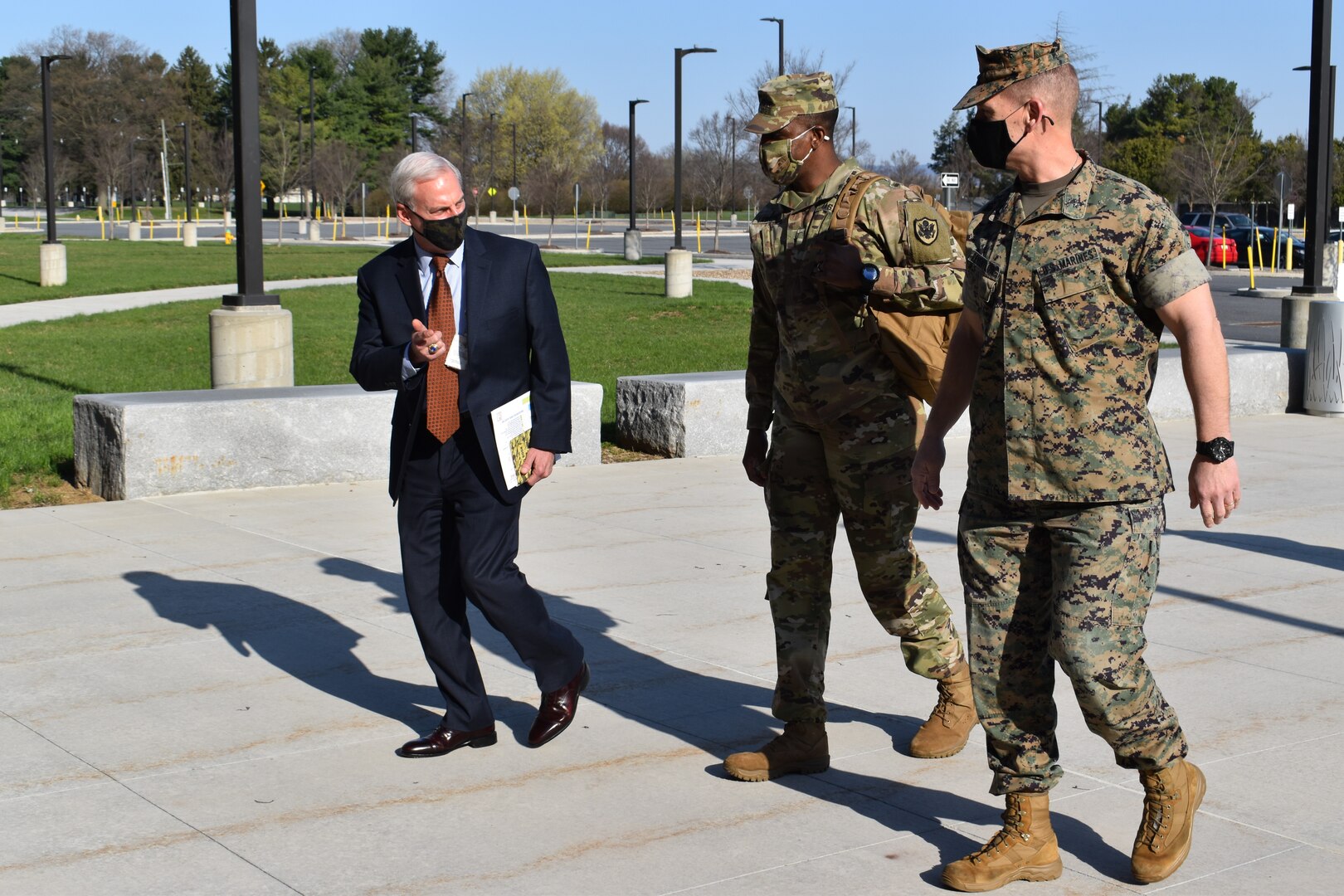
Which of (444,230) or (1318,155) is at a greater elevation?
(1318,155)

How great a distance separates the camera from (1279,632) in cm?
616

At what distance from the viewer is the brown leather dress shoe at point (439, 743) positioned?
15.2ft

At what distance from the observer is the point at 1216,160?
53.5 m

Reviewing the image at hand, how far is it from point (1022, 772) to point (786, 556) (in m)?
1.00

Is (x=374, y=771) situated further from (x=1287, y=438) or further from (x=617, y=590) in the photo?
(x=1287, y=438)

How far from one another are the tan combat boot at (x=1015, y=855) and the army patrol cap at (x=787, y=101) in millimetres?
1867

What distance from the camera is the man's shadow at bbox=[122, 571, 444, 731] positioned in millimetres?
5270

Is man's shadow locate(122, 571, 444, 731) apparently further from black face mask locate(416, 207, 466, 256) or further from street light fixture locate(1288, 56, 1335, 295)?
street light fixture locate(1288, 56, 1335, 295)

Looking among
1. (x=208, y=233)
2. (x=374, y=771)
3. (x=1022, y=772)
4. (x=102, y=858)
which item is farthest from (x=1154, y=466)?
(x=208, y=233)

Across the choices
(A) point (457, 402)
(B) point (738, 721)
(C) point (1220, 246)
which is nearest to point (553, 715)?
(B) point (738, 721)

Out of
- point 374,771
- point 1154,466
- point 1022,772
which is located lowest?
point 374,771

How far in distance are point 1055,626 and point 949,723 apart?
4.06 ft

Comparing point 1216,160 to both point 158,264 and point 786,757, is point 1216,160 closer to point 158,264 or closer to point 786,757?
point 158,264

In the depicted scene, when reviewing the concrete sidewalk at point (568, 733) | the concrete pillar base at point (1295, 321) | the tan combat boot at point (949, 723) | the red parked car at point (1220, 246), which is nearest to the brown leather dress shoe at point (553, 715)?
the concrete sidewalk at point (568, 733)
